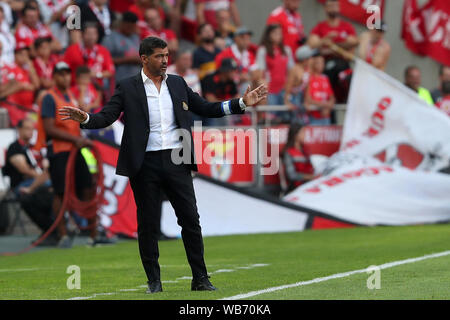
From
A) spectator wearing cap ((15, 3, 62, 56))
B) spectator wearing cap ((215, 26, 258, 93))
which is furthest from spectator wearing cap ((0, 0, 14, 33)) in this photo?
spectator wearing cap ((215, 26, 258, 93))

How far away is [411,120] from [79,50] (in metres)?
6.04

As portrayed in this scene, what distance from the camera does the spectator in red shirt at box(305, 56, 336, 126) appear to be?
20.5 m

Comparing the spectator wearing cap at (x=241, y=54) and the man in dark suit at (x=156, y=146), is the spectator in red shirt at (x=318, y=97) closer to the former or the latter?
the spectator wearing cap at (x=241, y=54)

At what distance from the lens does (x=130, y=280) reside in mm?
11070

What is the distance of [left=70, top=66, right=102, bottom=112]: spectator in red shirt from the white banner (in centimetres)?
361

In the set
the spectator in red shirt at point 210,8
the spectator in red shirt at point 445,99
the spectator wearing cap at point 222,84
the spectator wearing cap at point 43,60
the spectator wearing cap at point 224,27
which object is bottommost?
the spectator in red shirt at point 445,99

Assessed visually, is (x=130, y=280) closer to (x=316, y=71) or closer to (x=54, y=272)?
(x=54, y=272)

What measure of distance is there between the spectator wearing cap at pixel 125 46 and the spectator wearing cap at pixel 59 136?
450 centimetres

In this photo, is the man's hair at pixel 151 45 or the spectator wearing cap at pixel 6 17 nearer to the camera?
the man's hair at pixel 151 45

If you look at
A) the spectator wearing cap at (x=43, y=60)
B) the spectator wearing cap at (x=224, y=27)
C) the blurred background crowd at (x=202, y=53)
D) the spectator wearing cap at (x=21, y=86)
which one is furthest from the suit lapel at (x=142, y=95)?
the spectator wearing cap at (x=224, y=27)

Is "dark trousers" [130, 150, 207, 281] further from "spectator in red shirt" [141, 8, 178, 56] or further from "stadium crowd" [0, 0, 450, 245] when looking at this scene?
"spectator in red shirt" [141, 8, 178, 56]

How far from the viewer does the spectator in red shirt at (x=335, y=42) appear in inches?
854

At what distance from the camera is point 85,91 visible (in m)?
17.8
